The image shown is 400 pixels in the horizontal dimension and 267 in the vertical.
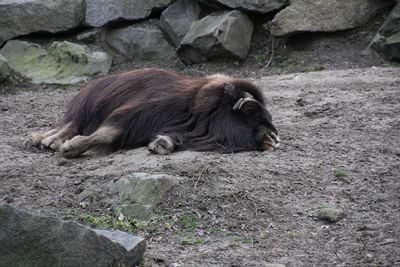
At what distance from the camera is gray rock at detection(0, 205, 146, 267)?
11.5ft

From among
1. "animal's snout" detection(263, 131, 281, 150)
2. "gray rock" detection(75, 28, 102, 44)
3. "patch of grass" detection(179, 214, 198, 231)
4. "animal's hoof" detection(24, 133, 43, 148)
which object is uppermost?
"patch of grass" detection(179, 214, 198, 231)

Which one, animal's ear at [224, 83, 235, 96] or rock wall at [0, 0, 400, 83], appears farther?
rock wall at [0, 0, 400, 83]

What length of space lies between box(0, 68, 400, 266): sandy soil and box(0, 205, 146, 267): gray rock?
578mm

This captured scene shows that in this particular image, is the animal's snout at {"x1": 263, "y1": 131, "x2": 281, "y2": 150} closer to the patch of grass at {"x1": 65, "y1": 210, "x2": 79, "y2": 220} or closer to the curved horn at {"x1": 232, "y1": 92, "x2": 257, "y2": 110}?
the curved horn at {"x1": 232, "y1": 92, "x2": 257, "y2": 110}

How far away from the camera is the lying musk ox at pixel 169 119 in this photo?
6.27 meters

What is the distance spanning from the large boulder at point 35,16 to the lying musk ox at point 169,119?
490 cm

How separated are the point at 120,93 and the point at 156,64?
4.30m

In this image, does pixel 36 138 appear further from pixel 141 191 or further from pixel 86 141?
pixel 141 191

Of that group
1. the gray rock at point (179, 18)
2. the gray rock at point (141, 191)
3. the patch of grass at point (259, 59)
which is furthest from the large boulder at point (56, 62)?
the gray rock at point (141, 191)

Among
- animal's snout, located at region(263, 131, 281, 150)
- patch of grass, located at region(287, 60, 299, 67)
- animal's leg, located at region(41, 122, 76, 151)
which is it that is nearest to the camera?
animal's snout, located at region(263, 131, 281, 150)

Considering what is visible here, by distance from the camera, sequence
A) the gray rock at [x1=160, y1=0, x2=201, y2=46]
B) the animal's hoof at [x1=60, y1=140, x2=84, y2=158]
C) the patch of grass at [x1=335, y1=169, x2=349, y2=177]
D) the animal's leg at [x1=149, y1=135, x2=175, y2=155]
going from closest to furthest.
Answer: the patch of grass at [x1=335, y1=169, x2=349, y2=177] < the animal's leg at [x1=149, y1=135, x2=175, y2=155] < the animal's hoof at [x1=60, y1=140, x2=84, y2=158] < the gray rock at [x1=160, y1=0, x2=201, y2=46]

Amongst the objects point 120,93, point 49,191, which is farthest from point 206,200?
point 120,93

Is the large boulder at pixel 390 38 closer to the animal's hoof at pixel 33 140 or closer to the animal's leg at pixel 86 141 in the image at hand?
the animal's leg at pixel 86 141

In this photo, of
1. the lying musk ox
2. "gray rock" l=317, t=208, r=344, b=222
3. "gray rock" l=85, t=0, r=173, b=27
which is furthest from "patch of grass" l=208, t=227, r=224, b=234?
"gray rock" l=85, t=0, r=173, b=27
